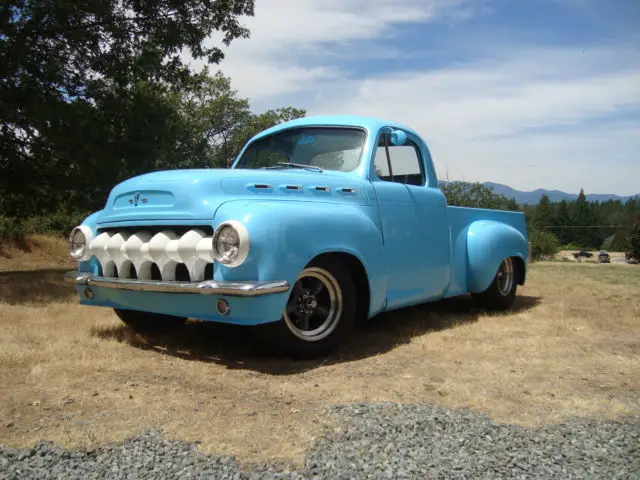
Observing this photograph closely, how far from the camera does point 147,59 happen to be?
9.33 meters

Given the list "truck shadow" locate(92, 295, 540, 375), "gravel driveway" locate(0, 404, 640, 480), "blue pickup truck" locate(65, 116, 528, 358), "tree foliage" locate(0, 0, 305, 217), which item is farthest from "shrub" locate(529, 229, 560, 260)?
"gravel driveway" locate(0, 404, 640, 480)

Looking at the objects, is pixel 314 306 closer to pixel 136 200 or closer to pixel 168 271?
pixel 168 271

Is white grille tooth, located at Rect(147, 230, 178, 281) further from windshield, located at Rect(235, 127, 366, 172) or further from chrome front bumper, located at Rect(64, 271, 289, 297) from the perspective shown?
windshield, located at Rect(235, 127, 366, 172)

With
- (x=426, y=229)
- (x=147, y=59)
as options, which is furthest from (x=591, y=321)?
(x=147, y=59)

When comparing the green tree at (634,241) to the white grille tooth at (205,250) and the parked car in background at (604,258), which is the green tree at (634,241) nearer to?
the parked car in background at (604,258)

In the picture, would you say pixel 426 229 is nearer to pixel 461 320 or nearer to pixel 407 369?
pixel 461 320

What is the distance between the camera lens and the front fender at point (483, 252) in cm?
536

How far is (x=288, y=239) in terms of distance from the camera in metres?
3.36

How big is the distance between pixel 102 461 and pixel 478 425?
5.21 feet

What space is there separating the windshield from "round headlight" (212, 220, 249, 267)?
4.42ft

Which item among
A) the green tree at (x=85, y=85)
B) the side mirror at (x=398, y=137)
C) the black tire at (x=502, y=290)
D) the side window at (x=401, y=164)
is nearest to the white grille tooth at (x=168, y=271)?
the side window at (x=401, y=164)

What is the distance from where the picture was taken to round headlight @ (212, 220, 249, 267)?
3.17 meters

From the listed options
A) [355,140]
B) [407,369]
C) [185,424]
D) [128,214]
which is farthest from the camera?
[355,140]

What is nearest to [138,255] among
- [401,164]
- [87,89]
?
[401,164]
